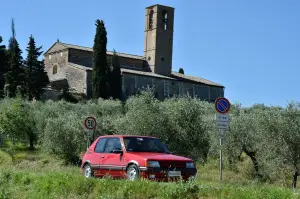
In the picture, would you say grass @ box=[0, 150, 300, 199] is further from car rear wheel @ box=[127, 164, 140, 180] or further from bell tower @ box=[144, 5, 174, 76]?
bell tower @ box=[144, 5, 174, 76]

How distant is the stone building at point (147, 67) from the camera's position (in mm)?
70500

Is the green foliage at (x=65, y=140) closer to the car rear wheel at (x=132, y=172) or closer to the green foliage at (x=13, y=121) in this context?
the green foliage at (x=13, y=121)

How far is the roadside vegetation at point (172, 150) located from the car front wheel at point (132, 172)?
1278 mm

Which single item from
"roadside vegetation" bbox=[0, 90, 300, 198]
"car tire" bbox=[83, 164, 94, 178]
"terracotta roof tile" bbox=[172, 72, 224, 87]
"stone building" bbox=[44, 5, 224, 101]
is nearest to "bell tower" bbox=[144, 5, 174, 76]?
"stone building" bbox=[44, 5, 224, 101]

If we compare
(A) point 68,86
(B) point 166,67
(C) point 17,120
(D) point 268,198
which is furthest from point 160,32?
(D) point 268,198

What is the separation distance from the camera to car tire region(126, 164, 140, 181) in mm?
11750

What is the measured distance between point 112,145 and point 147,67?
6973cm

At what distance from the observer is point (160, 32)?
83.7 meters

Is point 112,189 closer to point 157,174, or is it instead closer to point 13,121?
point 157,174

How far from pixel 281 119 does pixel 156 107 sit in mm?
6625

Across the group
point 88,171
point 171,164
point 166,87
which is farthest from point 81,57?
point 171,164

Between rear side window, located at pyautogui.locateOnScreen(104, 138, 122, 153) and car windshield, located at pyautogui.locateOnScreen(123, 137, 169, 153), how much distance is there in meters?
0.23

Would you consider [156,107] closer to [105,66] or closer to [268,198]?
[268,198]

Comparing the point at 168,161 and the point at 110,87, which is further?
the point at 110,87
